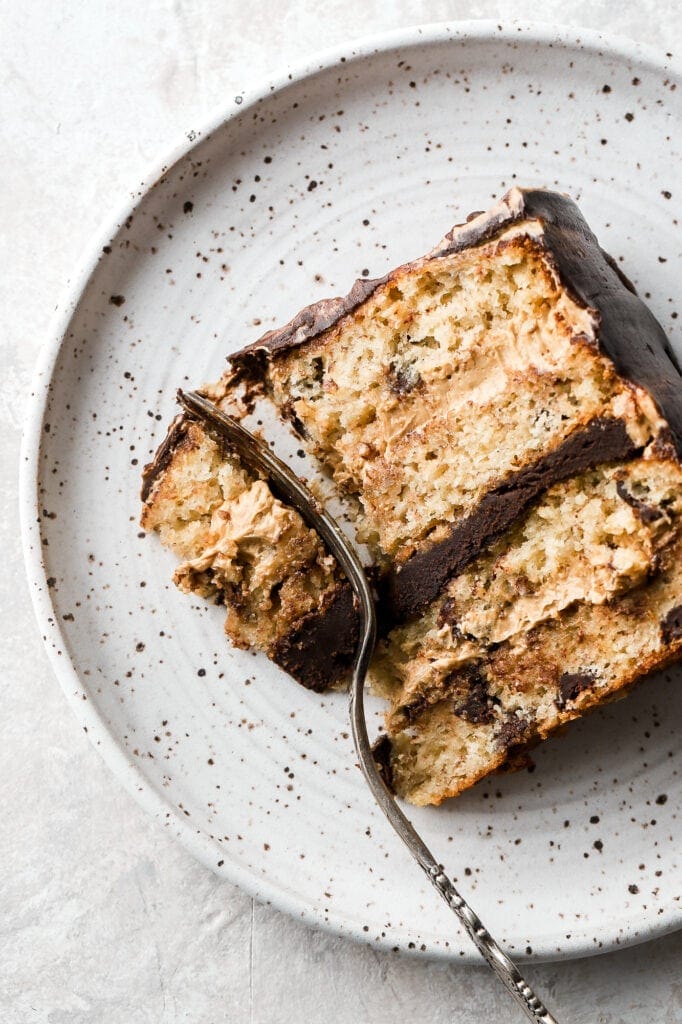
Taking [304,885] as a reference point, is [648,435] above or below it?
above

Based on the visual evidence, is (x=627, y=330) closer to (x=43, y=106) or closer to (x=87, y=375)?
(x=87, y=375)

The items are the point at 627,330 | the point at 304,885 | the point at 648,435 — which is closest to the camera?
the point at 648,435

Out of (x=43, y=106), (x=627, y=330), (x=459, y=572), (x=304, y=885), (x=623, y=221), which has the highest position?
(x=43, y=106)

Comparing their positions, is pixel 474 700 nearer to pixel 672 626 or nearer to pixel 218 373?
pixel 672 626

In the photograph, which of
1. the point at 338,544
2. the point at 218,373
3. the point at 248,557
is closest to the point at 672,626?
the point at 338,544

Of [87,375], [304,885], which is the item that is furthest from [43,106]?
[304,885]

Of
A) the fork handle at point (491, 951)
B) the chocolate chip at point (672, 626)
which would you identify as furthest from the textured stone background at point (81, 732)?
the chocolate chip at point (672, 626)

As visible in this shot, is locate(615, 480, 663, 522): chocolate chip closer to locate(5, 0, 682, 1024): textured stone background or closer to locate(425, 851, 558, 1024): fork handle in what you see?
locate(425, 851, 558, 1024): fork handle

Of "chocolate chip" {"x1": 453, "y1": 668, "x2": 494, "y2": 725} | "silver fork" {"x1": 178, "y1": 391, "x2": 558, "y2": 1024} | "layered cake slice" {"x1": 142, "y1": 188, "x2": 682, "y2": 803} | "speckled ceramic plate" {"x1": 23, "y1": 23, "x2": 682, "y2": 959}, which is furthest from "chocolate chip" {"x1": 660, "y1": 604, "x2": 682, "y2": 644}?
"silver fork" {"x1": 178, "y1": 391, "x2": 558, "y2": 1024}

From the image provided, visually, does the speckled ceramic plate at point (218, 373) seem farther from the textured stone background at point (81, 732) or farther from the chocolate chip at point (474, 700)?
the chocolate chip at point (474, 700)
